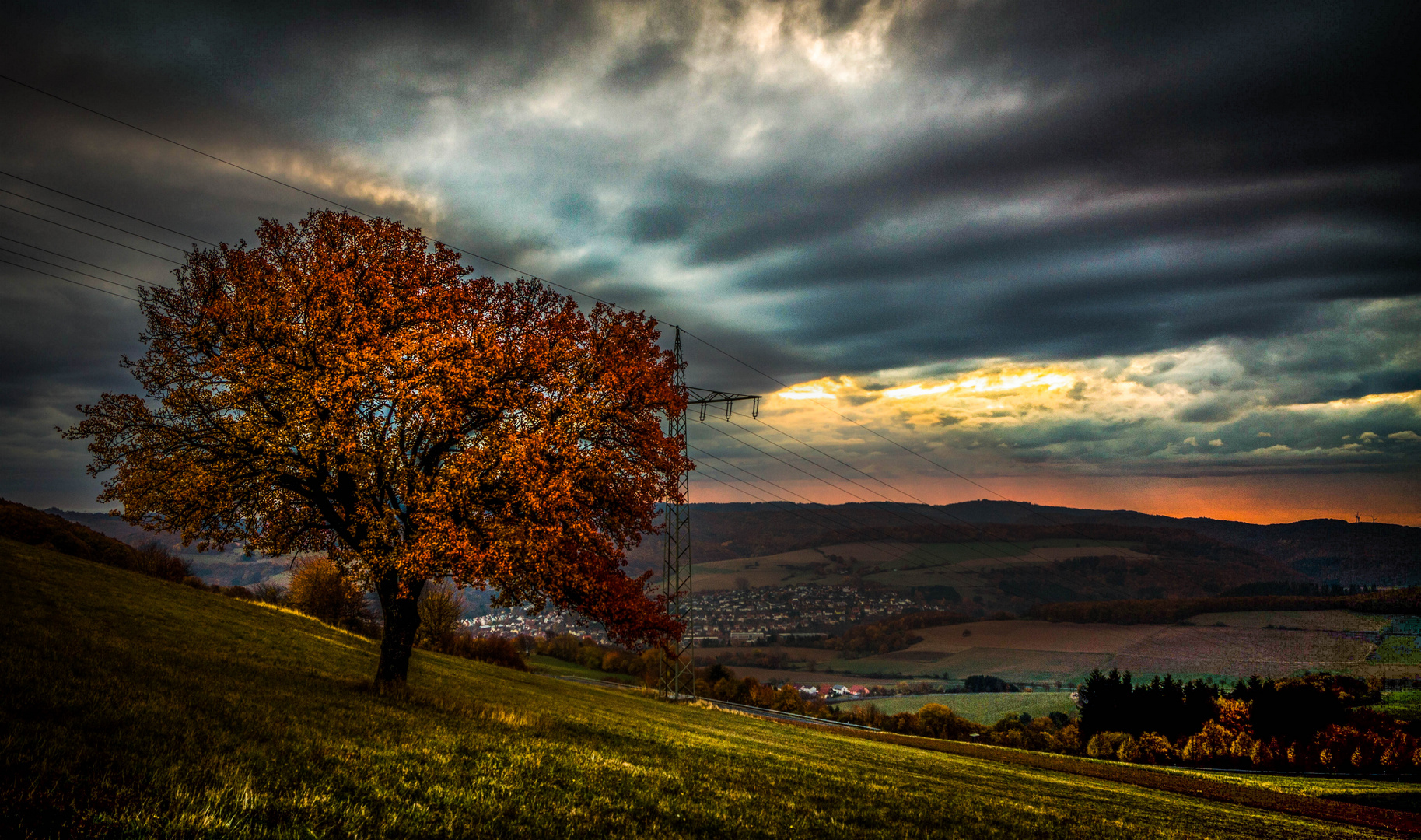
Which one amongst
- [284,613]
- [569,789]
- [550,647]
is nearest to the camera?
[569,789]

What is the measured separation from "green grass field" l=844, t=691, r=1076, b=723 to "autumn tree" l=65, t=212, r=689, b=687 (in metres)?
87.5

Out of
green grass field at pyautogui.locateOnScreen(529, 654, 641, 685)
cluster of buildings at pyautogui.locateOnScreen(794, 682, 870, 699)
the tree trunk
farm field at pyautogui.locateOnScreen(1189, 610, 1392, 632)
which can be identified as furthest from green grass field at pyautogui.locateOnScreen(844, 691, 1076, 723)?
the tree trunk

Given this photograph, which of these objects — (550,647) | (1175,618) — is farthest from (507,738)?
(1175,618)

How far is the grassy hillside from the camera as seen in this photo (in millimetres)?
7039

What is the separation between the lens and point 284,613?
5028 cm

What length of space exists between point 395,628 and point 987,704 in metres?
116

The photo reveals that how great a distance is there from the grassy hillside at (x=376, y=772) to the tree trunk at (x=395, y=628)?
1.14m

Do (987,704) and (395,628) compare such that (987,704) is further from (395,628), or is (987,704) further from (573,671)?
(395,628)

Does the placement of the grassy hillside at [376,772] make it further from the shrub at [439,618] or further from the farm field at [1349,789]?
the shrub at [439,618]

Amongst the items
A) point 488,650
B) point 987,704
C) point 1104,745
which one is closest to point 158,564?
point 488,650

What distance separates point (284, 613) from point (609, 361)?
44.3 metres

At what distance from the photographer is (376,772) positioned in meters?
9.45

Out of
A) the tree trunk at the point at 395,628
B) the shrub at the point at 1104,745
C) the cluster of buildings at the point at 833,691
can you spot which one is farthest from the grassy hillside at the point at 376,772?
the cluster of buildings at the point at 833,691

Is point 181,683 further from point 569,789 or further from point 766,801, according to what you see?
point 766,801
